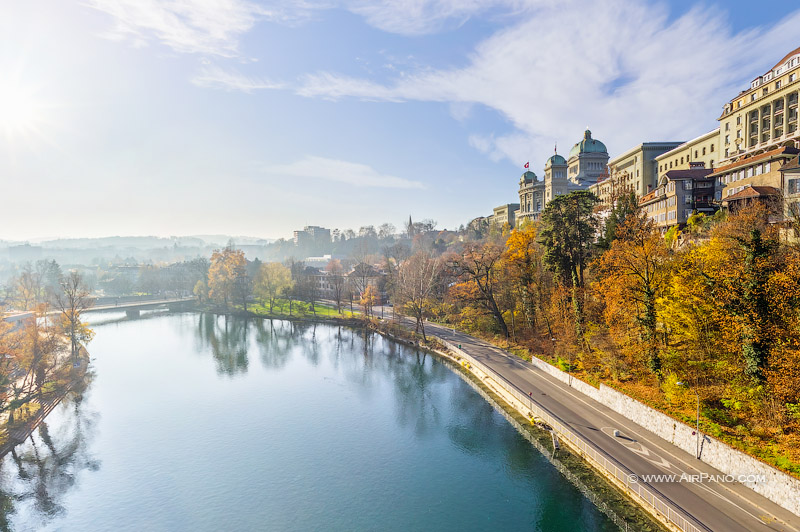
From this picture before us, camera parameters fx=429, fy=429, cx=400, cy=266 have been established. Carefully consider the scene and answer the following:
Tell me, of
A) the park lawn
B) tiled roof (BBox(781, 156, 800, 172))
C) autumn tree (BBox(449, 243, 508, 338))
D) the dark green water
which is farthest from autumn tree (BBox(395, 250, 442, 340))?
tiled roof (BBox(781, 156, 800, 172))

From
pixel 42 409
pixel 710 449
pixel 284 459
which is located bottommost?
pixel 284 459

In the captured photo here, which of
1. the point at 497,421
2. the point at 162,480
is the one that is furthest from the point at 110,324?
the point at 497,421

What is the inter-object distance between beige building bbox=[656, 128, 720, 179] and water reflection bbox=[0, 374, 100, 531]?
68.0 meters

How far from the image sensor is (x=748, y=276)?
2266 cm

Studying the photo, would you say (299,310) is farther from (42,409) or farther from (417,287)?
(42,409)

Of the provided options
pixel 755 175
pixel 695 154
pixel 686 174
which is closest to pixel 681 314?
pixel 755 175

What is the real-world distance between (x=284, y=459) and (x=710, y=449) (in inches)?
987

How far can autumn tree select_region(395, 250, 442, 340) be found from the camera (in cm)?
6259

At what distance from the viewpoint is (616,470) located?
2298 cm

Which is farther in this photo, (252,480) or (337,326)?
(337,326)

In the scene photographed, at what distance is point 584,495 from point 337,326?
5924 cm

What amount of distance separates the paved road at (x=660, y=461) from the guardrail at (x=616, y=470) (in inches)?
13.4

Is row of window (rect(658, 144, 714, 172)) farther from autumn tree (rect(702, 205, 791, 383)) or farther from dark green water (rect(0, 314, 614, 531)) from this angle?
dark green water (rect(0, 314, 614, 531))

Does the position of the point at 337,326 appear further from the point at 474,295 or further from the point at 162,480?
the point at 162,480
